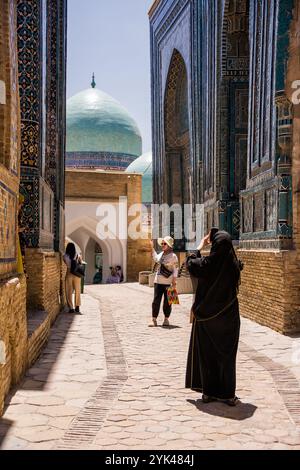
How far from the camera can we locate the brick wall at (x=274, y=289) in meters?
7.92

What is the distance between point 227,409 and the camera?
14.6 ft

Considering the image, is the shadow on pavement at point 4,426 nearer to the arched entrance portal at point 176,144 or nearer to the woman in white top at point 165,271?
the woman in white top at point 165,271

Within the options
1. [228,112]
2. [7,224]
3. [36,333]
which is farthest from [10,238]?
[228,112]

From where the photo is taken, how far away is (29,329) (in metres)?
5.99

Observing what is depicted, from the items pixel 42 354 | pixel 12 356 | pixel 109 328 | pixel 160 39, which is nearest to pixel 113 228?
pixel 160 39

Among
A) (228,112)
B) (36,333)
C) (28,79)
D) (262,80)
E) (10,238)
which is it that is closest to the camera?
(10,238)

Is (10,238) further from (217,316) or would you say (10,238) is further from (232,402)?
(232,402)

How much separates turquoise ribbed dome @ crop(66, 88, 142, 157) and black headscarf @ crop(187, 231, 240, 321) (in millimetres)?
29313

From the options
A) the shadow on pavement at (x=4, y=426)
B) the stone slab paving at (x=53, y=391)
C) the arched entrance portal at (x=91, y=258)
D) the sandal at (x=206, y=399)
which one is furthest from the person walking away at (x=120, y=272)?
the shadow on pavement at (x=4, y=426)

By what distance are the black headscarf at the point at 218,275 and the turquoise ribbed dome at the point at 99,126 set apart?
96.2 feet

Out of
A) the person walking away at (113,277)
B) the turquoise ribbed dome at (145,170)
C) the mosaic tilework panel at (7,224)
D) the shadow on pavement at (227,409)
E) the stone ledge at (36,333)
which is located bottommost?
the person walking away at (113,277)

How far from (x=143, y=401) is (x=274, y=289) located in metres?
4.11

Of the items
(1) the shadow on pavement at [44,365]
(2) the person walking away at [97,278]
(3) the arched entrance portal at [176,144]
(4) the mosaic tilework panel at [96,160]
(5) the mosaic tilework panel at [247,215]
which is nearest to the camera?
(1) the shadow on pavement at [44,365]

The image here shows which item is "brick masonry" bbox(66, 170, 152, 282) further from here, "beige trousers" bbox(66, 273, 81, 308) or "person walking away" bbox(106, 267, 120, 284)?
"beige trousers" bbox(66, 273, 81, 308)
